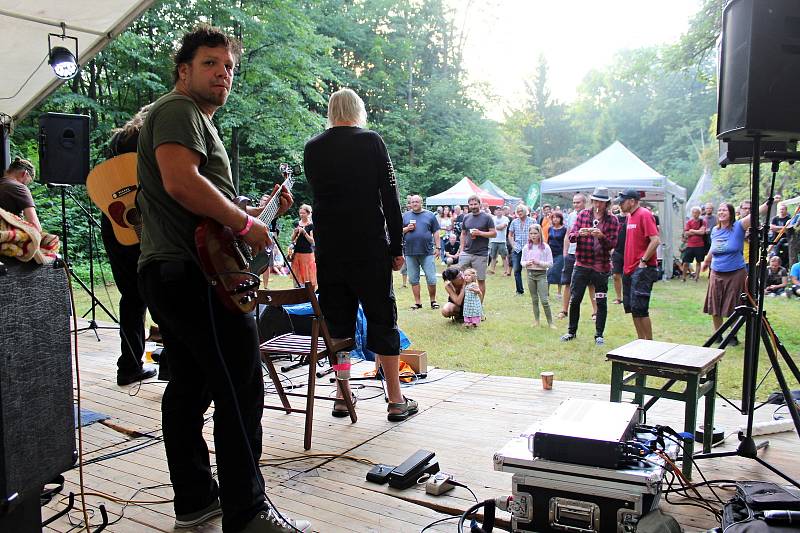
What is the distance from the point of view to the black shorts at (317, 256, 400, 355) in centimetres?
344

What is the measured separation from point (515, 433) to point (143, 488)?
199 centimetres

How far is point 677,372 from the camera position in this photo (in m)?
2.78

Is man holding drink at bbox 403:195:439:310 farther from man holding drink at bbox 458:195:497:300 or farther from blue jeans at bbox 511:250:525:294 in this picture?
blue jeans at bbox 511:250:525:294

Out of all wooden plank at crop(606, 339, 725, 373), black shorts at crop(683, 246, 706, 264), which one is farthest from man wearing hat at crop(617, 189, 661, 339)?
black shorts at crop(683, 246, 706, 264)

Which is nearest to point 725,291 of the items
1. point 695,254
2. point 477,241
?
point 477,241

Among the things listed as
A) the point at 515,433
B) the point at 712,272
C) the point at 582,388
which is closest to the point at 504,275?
the point at 712,272

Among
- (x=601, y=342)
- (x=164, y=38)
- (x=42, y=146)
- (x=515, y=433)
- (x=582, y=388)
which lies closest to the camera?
(x=515, y=433)

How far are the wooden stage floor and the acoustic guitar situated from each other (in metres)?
1.22

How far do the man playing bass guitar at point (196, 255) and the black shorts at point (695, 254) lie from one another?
12.5 meters

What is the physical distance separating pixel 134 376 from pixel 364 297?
225cm

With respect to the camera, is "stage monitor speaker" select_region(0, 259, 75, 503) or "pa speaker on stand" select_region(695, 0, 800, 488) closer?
"stage monitor speaker" select_region(0, 259, 75, 503)

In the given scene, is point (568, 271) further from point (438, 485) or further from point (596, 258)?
point (438, 485)

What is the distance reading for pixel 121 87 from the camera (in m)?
16.0

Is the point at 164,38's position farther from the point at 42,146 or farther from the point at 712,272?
the point at 712,272
